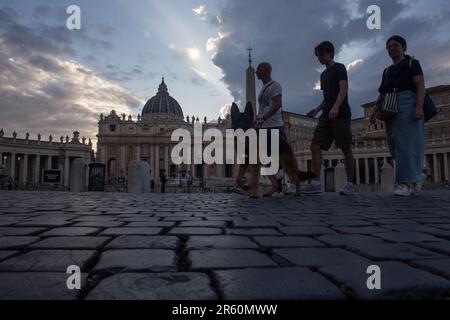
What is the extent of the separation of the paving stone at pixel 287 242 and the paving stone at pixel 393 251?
0.25 metres

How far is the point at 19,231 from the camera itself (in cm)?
294

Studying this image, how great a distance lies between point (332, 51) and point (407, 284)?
7072 millimetres

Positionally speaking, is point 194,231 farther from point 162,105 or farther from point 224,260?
point 162,105

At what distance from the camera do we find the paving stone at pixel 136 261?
1.68 m

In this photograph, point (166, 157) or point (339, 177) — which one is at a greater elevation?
point (166, 157)

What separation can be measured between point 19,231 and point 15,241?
0.56 metres

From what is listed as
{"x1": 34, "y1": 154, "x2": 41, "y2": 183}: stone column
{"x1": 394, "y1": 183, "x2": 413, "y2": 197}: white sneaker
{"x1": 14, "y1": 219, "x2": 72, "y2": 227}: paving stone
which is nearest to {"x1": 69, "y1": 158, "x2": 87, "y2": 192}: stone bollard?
{"x1": 394, "y1": 183, "x2": 413, "y2": 197}: white sneaker

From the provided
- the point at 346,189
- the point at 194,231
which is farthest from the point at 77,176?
the point at 194,231

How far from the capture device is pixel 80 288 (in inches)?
54.2

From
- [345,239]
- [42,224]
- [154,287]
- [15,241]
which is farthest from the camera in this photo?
[42,224]

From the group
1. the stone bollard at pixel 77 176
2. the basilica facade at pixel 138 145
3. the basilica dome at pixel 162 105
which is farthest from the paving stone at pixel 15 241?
the basilica dome at pixel 162 105

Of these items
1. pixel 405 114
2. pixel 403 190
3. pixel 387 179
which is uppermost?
pixel 405 114
